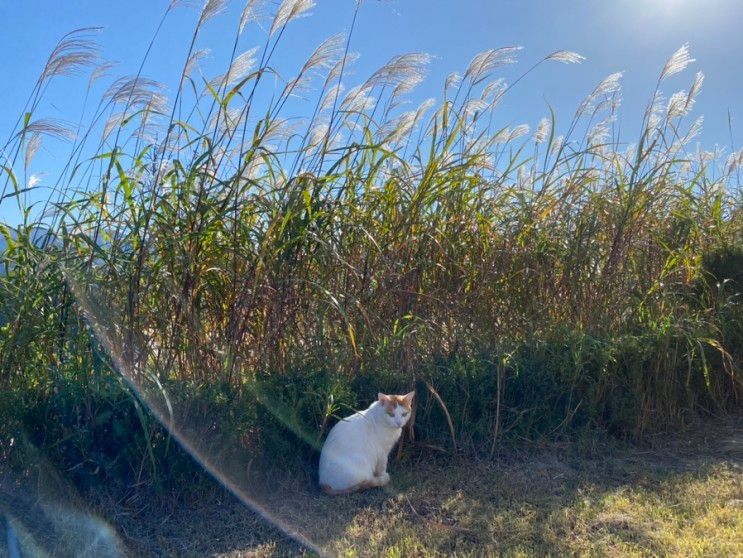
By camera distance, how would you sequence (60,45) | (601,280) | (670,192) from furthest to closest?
(670,192)
(601,280)
(60,45)

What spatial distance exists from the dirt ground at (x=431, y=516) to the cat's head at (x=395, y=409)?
373 millimetres

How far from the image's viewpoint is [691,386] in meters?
4.83

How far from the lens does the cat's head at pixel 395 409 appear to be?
11.8 feet

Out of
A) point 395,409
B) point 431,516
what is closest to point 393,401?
point 395,409

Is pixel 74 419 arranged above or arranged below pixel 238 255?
below

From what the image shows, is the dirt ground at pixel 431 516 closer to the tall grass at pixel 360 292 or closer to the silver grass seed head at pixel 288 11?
the tall grass at pixel 360 292

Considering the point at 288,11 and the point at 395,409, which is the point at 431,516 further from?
the point at 288,11

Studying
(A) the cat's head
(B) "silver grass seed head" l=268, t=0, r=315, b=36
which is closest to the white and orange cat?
(A) the cat's head

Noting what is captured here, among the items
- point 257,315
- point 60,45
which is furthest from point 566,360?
point 60,45

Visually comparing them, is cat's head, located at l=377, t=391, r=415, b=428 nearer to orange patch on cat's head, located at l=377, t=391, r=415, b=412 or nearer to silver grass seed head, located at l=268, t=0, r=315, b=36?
orange patch on cat's head, located at l=377, t=391, r=415, b=412

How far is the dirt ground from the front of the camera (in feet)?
9.83

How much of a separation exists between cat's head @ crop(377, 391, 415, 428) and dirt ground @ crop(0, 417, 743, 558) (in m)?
0.37

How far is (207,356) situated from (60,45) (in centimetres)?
186

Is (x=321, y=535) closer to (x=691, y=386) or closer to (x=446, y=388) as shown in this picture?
(x=446, y=388)
